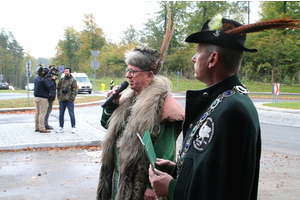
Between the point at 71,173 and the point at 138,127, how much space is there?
12.0 ft

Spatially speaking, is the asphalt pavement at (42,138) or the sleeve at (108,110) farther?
the asphalt pavement at (42,138)

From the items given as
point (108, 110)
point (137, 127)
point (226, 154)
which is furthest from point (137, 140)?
point (226, 154)

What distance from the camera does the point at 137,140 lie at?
2.28 m

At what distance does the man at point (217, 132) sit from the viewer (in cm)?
122

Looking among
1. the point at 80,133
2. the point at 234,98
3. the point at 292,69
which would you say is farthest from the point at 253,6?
the point at 234,98

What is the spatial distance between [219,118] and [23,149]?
697 centimetres

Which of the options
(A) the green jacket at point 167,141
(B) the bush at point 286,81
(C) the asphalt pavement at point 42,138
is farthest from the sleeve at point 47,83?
(B) the bush at point 286,81

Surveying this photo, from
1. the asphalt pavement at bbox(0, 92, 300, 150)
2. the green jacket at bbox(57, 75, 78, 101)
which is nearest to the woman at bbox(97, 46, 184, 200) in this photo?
the asphalt pavement at bbox(0, 92, 300, 150)

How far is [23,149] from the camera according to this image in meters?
7.01

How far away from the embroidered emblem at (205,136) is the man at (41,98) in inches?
330

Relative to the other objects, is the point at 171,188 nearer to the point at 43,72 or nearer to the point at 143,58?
the point at 143,58

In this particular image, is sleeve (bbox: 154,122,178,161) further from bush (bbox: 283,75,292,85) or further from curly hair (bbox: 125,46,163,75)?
bush (bbox: 283,75,292,85)

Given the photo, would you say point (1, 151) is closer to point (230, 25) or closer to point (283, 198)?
point (283, 198)

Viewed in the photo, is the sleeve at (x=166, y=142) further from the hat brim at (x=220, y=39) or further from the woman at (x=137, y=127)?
the hat brim at (x=220, y=39)
